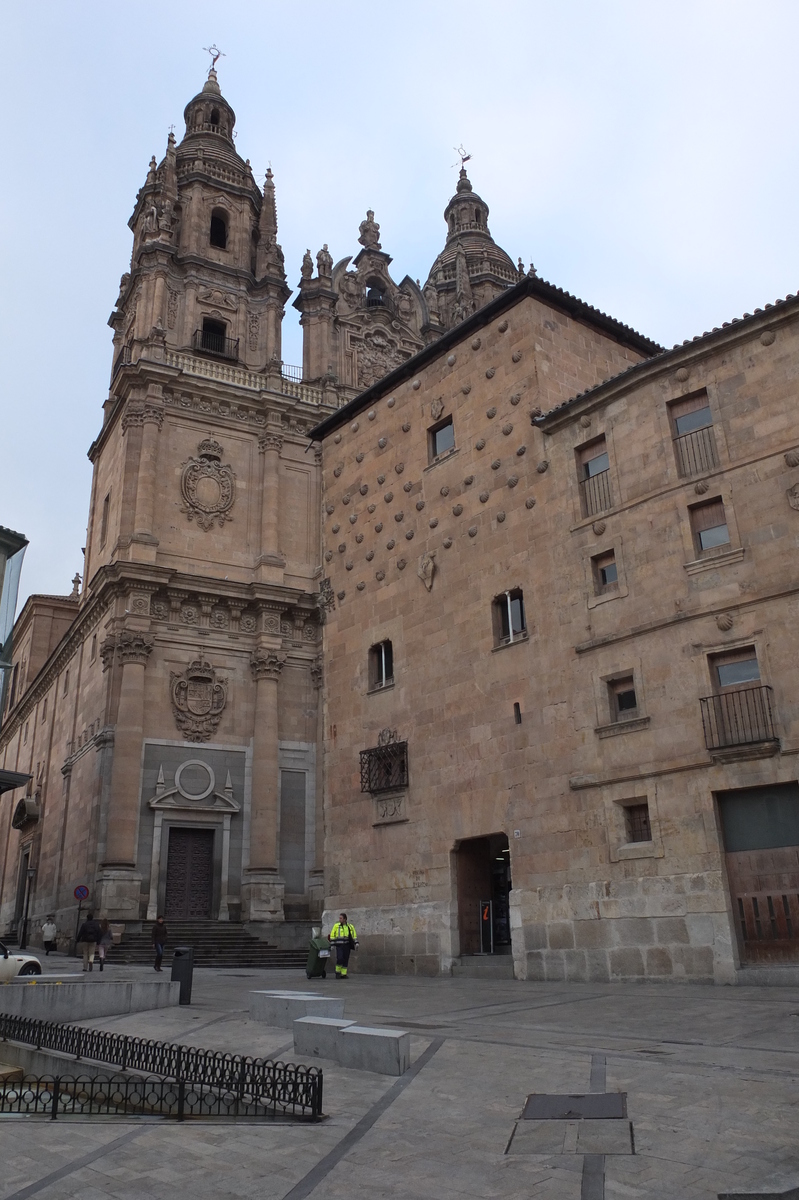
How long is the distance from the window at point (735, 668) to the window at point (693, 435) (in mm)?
3730

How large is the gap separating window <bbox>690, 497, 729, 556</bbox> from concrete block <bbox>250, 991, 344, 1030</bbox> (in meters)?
10.8

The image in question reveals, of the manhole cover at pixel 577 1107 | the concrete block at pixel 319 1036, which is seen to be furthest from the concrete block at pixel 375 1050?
the manhole cover at pixel 577 1107

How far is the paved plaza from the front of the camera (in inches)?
244

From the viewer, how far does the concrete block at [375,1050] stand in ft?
31.3

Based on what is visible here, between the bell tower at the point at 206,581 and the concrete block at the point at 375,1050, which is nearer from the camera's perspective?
the concrete block at the point at 375,1050

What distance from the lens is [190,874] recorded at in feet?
120

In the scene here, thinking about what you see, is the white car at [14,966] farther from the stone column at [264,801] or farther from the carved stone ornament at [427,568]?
the stone column at [264,801]

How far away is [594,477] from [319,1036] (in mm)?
13473

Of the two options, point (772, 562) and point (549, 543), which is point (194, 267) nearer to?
point (549, 543)

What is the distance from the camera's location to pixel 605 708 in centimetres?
1888

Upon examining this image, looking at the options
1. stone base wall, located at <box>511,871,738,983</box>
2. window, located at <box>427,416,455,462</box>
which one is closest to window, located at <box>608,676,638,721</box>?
stone base wall, located at <box>511,871,738,983</box>

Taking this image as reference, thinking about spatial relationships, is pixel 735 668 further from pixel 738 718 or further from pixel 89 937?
pixel 89 937

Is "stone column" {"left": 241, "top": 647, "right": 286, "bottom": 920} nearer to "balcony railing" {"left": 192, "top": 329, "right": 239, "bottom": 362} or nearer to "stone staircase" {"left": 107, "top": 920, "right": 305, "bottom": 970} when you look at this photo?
"stone staircase" {"left": 107, "top": 920, "right": 305, "bottom": 970}

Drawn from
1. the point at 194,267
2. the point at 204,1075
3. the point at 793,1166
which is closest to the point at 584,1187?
the point at 793,1166
